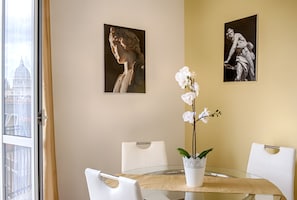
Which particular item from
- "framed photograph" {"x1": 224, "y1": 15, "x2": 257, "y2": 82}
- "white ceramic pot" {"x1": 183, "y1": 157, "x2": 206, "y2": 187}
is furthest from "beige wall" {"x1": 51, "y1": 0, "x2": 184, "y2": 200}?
→ "white ceramic pot" {"x1": 183, "y1": 157, "x2": 206, "y2": 187}

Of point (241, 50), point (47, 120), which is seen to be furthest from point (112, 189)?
point (241, 50)

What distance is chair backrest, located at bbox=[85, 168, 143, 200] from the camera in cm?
148

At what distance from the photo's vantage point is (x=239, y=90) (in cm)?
303

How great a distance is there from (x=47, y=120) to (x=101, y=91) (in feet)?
2.35

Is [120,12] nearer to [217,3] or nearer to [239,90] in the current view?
[217,3]

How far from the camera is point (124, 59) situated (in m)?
3.17

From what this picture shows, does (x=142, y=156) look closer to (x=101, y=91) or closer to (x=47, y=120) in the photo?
(x=101, y=91)

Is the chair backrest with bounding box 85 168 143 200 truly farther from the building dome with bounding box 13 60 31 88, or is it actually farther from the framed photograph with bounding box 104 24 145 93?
the framed photograph with bounding box 104 24 145 93

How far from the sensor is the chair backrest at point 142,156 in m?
2.73

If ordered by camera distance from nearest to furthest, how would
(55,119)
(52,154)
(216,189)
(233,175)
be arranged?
(216,189)
(233,175)
(52,154)
(55,119)

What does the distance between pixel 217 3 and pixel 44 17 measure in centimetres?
186

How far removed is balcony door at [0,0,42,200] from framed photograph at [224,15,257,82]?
1872mm

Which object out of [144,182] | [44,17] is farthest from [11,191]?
[44,17]

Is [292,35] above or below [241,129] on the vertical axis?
above
